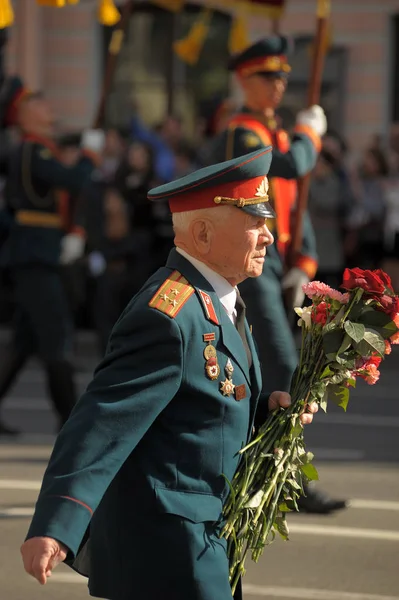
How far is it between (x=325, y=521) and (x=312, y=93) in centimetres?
249

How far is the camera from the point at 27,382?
11453 mm

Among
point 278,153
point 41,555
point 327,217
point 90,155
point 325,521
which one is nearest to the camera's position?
point 41,555

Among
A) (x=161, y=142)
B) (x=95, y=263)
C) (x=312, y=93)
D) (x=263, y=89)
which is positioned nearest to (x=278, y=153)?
(x=263, y=89)

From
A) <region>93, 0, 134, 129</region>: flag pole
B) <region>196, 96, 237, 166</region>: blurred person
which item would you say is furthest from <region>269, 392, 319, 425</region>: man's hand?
<region>196, 96, 237, 166</region>: blurred person

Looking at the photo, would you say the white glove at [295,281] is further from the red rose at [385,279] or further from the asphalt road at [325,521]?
the red rose at [385,279]

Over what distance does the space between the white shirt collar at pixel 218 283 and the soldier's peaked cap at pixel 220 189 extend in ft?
0.43

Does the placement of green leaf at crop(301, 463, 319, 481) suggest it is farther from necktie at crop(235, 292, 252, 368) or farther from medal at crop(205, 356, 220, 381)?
medal at crop(205, 356, 220, 381)

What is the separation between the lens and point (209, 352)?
3672mm

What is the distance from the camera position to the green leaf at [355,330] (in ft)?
12.6

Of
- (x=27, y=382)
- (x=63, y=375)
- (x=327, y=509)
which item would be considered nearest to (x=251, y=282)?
(x=327, y=509)

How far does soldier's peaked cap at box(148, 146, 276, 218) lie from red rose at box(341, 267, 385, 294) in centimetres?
29

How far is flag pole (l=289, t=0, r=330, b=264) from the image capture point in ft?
23.8

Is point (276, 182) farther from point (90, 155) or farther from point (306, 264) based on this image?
point (90, 155)

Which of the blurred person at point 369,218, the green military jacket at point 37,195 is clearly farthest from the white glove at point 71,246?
the blurred person at point 369,218
